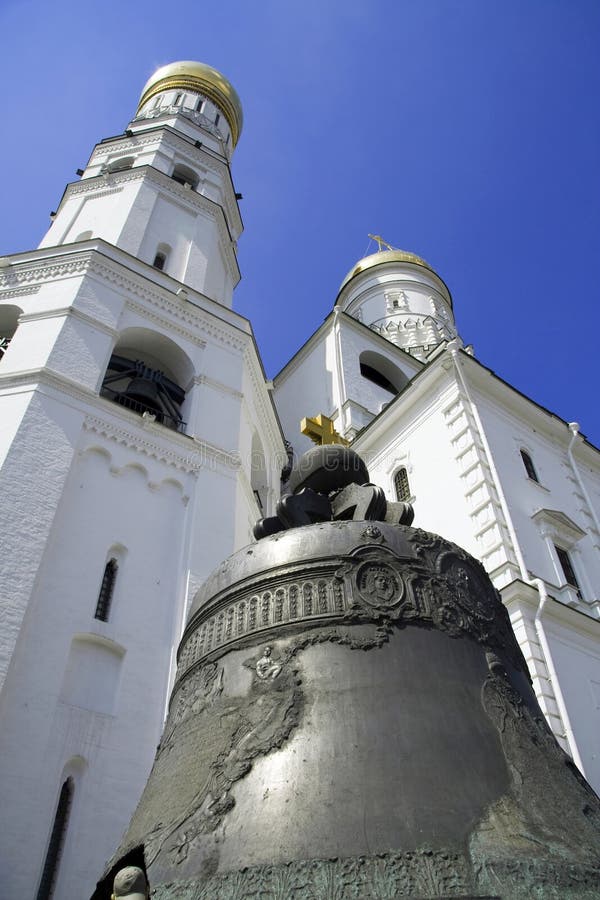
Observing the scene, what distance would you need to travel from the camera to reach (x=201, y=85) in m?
30.1

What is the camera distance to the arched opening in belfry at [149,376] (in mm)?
15070

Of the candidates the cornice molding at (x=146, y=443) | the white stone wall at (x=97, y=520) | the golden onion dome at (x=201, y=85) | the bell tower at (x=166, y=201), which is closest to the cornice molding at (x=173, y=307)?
the white stone wall at (x=97, y=520)

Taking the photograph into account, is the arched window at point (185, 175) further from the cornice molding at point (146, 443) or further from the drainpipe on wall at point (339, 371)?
the cornice molding at point (146, 443)

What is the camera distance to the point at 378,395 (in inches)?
930

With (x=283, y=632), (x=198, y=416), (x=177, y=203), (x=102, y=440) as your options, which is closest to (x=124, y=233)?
(x=177, y=203)

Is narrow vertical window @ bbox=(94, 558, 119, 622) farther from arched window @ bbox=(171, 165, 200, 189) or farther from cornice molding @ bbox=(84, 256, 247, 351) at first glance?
arched window @ bbox=(171, 165, 200, 189)

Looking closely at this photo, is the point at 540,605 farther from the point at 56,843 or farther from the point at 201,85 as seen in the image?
the point at 201,85

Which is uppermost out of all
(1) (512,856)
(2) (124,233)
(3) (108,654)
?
(2) (124,233)

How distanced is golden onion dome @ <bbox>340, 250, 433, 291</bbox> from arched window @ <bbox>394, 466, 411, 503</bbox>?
2031 centimetres

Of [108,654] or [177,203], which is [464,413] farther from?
[177,203]

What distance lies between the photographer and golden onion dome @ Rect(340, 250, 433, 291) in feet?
115

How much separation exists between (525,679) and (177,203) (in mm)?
20444

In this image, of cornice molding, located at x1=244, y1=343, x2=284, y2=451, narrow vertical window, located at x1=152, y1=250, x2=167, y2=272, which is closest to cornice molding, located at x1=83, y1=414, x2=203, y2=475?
cornice molding, located at x1=244, y1=343, x2=284, y2=451

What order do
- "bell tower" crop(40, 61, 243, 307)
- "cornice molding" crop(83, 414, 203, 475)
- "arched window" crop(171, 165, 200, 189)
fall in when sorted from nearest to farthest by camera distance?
"cornice molding" crop(83, 414, 203, 475) < "bell tower" crop(40, 61, 243, 307) < "arched window" crop(171, 165, 200, 189)
